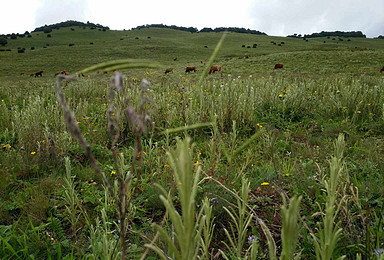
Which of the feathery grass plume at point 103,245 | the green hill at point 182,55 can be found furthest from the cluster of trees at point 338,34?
the feathery grass plume at point 103,245

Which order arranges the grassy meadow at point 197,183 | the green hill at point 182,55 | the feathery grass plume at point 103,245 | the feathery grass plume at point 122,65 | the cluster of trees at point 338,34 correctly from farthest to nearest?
the cluster of trees at point 338,34, the green hill at point 182,55, the feathery grass plume at point 103,245, the grassy meadow at point 197,183, the feathery grass plume at point 122,65

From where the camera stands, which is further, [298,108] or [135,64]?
[298,108]

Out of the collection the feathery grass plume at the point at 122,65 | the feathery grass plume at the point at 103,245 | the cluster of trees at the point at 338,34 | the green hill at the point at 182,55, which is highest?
the cluster of trees at the point at 338,34

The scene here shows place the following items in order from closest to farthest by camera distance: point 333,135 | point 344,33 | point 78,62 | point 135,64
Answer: point 135,64 → point 333,135 → point 78,62 → point 344,33

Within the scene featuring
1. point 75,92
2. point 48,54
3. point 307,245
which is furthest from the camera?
point 48,54

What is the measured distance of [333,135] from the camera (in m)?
3.80

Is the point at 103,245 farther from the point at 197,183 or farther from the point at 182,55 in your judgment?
the point at 182,55

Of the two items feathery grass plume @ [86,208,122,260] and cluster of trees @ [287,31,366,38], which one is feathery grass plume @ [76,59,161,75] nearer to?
feathery grass plume @ [86,208,122,260]

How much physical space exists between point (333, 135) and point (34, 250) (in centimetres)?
381

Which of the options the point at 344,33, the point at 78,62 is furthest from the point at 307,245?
the point at 344,33

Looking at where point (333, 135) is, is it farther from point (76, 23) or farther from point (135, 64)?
point (76, 23)

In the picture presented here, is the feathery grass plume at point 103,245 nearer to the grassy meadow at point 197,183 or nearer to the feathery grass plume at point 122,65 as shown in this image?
the grassy meadow at point 197,183

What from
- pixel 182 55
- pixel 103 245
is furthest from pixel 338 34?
pixel 103 245

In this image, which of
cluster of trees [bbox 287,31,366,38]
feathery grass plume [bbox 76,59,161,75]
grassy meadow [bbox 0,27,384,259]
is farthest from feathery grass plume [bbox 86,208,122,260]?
cluster of trees [bbox 287,31,366,38]
